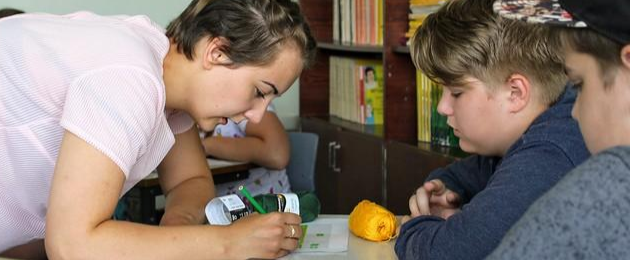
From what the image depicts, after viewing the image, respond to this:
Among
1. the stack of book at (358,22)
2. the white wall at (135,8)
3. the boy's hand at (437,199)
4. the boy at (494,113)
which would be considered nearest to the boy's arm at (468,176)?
the boy's hand at (437,199)

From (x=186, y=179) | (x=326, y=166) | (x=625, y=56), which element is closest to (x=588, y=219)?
(x=625, y=56)

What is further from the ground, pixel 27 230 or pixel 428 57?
pixel 428 57

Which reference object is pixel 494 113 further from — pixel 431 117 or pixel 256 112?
pixel 431 117

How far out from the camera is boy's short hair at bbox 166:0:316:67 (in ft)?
5.34

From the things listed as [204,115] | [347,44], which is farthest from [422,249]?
[347,44]

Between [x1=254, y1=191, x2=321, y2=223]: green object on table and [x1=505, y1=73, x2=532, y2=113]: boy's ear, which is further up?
[x1=505, y1=73, x2=532, y2=113]: boy's ear

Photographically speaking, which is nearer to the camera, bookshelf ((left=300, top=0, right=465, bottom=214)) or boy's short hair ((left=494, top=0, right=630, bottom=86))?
boy's short hair ((left=494, top=0, right=630, bottom=86))

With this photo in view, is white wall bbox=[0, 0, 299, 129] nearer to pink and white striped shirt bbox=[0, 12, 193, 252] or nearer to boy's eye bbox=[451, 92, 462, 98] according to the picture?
pink and white striped shirt bbox=[0, 12, 193, 252]

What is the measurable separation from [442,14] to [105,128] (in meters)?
0.70

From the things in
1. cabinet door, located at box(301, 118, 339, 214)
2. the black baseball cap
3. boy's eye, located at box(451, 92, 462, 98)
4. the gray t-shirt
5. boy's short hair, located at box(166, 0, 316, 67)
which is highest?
the black baseball cap

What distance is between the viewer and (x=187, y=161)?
6.61ft

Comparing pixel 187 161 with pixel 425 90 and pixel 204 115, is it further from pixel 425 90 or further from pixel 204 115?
pixel 425 90

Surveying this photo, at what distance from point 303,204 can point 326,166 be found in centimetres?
223

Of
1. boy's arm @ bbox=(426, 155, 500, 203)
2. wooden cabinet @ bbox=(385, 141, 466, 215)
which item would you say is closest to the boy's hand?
boy's arm @ bbox=(426, 155, 500, 203)
